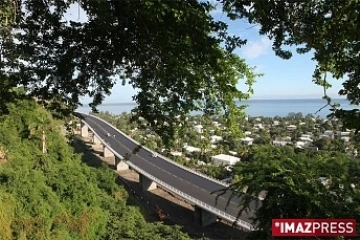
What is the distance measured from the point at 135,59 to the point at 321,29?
1.75m

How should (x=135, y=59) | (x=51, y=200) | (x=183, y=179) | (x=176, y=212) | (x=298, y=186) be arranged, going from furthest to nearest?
(x=183, y=179)
(x=176, y=212)
(x=51, y=200)
(x=298, y=186)
(x=135, y=59)

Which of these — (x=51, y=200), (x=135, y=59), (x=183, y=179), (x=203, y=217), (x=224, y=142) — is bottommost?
(x=203, y=217)

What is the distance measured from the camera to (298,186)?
5.57 m

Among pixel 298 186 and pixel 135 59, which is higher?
pixel 135 59

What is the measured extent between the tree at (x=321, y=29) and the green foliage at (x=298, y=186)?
116 inches

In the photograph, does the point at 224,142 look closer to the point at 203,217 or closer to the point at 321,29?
the point at 321,29

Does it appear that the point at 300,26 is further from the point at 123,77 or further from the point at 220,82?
the point at 123,77

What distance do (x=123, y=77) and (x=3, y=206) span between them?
11152mm

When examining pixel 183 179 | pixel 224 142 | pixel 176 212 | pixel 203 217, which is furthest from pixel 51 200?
pixel 183 179

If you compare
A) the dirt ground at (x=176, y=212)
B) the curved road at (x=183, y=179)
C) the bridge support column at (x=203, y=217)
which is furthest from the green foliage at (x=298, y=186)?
the bridge support column at (x=203, y=217)

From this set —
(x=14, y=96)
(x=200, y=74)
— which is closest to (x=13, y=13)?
(x=14, y=96)

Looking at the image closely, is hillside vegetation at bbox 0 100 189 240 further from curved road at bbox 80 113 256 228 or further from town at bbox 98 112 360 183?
town at bbox 98 112 360 183

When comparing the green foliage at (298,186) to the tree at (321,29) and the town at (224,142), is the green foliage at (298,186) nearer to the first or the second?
the town at (224,142)

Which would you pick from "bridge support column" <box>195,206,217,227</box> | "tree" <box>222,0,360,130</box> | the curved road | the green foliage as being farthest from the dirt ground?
"tree" <box>222,0,360,130</box>
